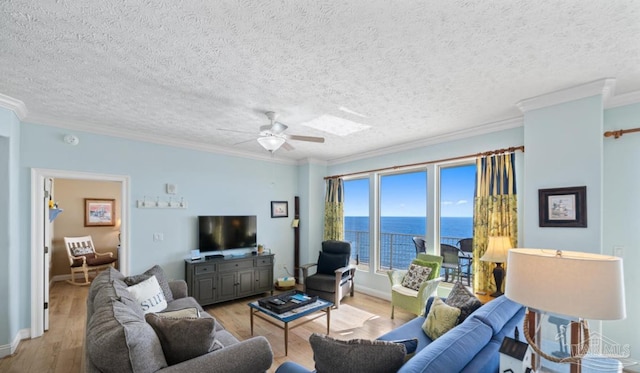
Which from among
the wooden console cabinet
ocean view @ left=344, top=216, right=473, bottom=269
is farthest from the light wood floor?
ocean view @ left=344, top=216, right=473, bottom=269

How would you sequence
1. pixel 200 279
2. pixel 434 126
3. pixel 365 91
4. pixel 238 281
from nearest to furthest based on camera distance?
1. pixel 365 91
2. pixel 434 126
3. pixel 200 279
4. pixel 238 281

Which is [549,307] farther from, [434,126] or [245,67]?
[434,126]

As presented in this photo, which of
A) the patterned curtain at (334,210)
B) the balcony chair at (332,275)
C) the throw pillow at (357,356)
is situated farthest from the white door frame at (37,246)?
the patterned curtain at (334,210)

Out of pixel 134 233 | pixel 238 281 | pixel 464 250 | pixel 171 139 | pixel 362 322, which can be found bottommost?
pixel 362 322

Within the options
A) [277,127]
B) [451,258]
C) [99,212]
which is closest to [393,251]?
[451,258]

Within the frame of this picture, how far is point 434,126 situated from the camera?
376 centimetres

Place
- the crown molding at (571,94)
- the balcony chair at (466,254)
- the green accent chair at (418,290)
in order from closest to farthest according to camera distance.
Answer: the crown molding at (571,94) → the green accent chair at (418,290) → the balcony chair at (466,254)

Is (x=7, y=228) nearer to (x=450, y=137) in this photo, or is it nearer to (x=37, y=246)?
(x=37, y=246)

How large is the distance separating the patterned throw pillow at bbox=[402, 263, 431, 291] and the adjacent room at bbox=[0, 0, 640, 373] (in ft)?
0.10

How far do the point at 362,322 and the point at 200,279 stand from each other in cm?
247

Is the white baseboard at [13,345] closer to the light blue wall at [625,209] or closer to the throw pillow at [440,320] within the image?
the throw pillow at [440,320]

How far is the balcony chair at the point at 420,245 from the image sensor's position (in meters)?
4.43

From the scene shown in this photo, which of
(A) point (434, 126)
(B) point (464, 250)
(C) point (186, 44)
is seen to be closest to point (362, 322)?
(B) point (464, 250)

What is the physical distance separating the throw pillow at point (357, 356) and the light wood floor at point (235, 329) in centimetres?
168
